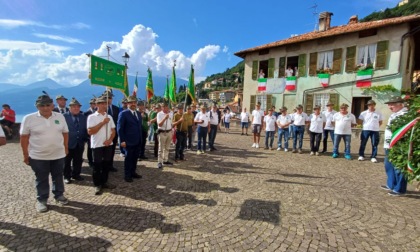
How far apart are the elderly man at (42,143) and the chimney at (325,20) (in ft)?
72.7

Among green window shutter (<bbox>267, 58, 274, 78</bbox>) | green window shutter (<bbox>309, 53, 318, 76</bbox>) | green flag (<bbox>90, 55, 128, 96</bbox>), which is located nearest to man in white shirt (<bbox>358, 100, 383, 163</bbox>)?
green flag (<bbox>90, 55, 128, 96</bbox>)

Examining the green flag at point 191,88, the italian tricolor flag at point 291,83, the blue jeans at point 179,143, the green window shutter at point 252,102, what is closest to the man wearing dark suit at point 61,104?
the blue jeans at point 179,143

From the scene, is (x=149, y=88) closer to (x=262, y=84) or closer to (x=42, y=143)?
(x=262, y=84)

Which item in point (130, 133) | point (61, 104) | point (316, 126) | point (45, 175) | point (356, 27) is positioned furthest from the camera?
point (356, 27)

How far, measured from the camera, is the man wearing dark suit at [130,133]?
5082 millimetres

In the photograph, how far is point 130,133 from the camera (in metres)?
5.14

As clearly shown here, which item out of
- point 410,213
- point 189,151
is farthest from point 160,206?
point 189,151

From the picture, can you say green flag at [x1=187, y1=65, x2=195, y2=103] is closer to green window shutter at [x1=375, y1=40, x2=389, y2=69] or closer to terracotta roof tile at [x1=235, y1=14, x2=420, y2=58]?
terracotta roof tile at [x1=235, y1=14, x2=420, y2=58]

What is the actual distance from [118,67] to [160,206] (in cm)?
371

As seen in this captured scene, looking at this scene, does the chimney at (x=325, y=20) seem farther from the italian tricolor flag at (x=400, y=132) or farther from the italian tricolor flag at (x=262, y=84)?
the italian tricolor flag at (x=400, y=132)

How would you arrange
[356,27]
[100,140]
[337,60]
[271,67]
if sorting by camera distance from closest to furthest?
[100,140], [356,27], [337,60], [271,67]

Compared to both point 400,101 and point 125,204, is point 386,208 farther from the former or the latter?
point 125,204

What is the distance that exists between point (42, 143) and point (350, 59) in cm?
1782

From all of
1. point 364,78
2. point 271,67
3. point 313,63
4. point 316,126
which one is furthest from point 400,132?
point 271,67
